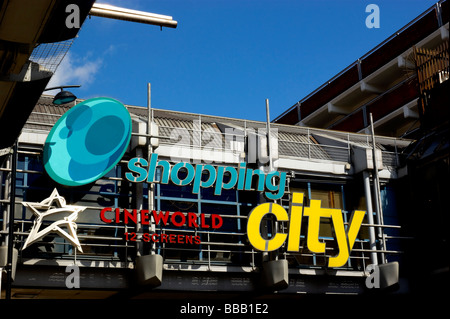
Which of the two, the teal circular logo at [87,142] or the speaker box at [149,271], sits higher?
the teal circular logo at [87,142]

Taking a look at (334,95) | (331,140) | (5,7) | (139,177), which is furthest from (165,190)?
(334,95)

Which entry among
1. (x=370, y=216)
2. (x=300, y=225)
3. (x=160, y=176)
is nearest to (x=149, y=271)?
(x=160, y=176)

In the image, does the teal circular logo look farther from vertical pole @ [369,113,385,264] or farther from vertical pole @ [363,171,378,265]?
vertical pole @ [369,113,385,264]

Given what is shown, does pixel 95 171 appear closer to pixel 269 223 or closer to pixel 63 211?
pixel 63 211

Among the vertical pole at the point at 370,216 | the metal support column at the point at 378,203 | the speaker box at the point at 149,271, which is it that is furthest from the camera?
the metal support column at the point at 378,203

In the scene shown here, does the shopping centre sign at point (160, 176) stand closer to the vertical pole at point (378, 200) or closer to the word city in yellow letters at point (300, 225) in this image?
the word city in yellow letters at point (300, 225)

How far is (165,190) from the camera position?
26.7m

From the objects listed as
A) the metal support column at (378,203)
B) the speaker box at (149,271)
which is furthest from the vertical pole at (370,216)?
the speaker box at (149,271)

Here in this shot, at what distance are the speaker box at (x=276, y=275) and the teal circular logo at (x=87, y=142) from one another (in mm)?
6768

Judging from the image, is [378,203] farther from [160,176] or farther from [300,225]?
[160,176]

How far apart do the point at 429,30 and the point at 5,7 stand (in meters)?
43.4

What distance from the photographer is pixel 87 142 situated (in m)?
24.9

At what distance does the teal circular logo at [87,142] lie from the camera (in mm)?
24047

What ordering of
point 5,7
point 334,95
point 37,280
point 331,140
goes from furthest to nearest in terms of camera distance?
point 334,95 < point 331,140 < point 37,280 < point 5,7
